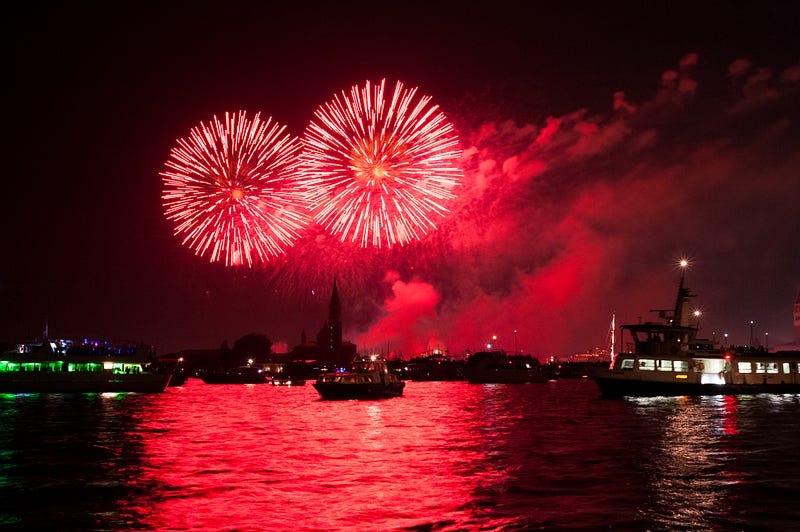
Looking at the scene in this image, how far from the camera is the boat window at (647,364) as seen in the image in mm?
86950

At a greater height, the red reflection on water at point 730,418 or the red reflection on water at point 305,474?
the red reflection on water at point 730,418

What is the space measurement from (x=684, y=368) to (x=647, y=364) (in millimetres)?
5102

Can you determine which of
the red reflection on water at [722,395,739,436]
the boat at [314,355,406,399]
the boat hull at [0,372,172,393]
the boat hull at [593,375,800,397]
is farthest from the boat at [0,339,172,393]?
the red reflection on water at [722,395,739,436]

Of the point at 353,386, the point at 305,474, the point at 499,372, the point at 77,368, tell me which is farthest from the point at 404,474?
the point at 499,372

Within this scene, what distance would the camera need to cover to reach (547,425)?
55062 millimetres

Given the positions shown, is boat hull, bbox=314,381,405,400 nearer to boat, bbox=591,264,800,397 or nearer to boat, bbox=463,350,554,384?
boat, bbox=591,264,800,397

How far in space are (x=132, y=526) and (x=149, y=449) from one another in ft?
63.2

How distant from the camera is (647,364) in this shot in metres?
87.2

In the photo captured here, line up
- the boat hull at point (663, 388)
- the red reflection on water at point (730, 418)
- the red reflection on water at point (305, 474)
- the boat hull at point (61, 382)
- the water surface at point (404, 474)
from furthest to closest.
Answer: the boat hull at point (61, 382), the boat hull at point (663, 388), the red reflection on water at point (730, 418), the red reflection on water at point (305, 474), the water surface at point (404, 474)

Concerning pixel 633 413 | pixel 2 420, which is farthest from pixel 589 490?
pixel 2 420

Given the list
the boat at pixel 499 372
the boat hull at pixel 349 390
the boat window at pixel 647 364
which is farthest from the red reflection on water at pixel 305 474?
the boat at pixel 499 372

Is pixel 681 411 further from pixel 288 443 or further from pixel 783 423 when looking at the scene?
pixel 288 443

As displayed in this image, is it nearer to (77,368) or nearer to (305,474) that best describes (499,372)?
(77,368)

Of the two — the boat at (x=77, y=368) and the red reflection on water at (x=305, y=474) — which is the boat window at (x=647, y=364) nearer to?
the red reflection on water at (x=305, y=474)
